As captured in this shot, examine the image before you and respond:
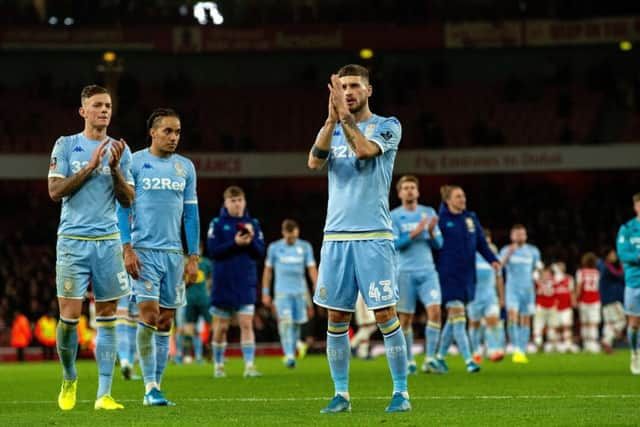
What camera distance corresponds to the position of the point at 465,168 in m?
37.2

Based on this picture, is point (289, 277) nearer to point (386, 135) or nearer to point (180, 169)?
point (180, 169)

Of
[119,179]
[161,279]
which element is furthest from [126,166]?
[161,279]

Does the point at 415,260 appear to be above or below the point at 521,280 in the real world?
above

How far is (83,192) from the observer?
377 inches

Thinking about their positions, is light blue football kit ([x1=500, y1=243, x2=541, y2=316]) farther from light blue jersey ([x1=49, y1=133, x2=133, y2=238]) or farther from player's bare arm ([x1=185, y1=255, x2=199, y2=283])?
light blue jersey ([x1=49, y1=133, x2=133, y2=238])

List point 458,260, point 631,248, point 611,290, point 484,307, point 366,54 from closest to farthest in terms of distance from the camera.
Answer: point 631,248 < point 458,260 < point 484,307 < point 611,290 < point 366,54

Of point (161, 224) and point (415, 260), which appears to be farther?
point (415, 260)

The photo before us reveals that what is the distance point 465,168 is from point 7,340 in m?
15.0

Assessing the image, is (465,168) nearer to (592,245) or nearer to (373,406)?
(592,245)

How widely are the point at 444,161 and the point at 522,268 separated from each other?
1420 centimetres

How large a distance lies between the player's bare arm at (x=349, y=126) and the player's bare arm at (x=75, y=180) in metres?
1.96

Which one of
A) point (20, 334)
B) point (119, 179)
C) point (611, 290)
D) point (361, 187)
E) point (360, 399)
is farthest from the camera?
point (20, 334)

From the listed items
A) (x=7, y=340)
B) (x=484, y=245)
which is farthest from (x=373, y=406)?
(x=7, y=340)

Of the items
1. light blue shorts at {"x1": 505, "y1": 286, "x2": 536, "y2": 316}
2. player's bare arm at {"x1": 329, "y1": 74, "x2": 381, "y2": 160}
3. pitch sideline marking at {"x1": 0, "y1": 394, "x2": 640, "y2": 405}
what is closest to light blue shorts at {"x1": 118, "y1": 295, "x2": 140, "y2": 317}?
pitch sideline marking at {"x1": 0, "y1": 394, "x2": 640, "y2": 405}
